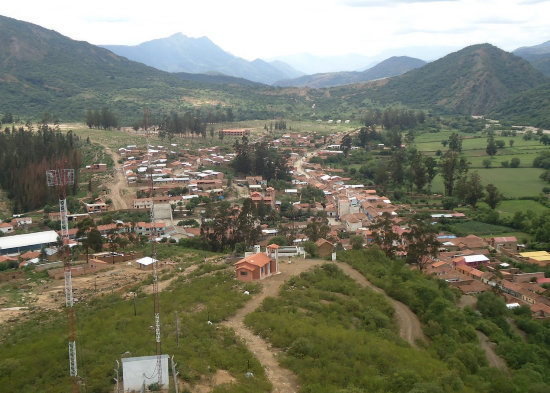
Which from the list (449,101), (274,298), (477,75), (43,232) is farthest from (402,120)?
→ (274,298)

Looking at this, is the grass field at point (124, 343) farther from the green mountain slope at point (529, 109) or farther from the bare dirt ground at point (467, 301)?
the green mountain slope at point (529, 109)

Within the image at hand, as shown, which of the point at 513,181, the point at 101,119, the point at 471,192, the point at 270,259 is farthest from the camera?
the point at 101,119

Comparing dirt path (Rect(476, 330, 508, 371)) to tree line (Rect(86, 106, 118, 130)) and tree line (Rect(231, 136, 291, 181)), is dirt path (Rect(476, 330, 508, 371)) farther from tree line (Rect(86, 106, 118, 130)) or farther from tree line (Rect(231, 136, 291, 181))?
tree line (Rect(86, 106, 118, 130))

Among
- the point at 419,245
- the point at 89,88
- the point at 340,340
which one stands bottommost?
the point at 419,245

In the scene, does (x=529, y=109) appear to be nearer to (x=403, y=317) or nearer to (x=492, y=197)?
(x=492, y=197)

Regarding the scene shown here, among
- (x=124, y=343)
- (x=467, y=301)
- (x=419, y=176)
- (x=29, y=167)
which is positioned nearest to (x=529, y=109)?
(x=419, y=176)

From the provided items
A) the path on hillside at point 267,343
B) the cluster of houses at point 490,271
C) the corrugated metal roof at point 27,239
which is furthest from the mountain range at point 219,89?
the path on hillside at point 267,343
